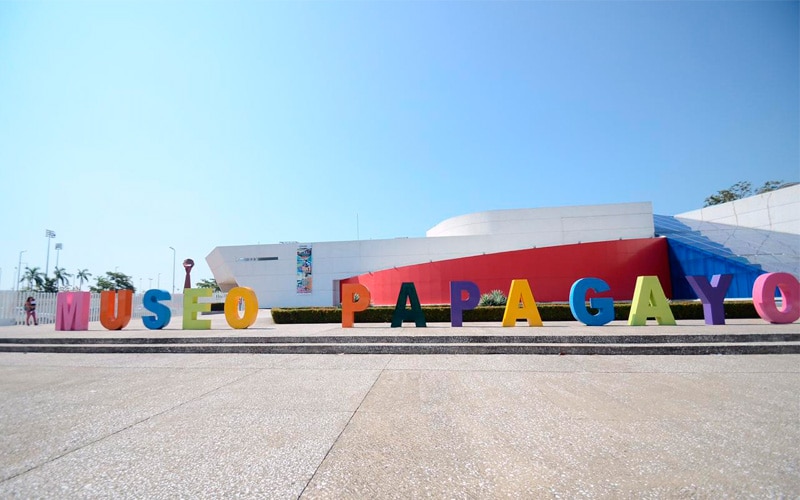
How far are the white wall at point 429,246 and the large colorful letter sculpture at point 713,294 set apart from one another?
26.9 m

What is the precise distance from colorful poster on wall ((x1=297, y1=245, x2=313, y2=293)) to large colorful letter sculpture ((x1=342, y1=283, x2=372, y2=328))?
1193 inches

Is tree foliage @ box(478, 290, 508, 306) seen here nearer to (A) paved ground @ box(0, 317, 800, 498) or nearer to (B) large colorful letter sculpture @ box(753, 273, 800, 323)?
(B) large colorful letter sculpture @ box(753, 273, 800, 323)

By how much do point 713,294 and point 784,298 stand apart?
6.56 ft

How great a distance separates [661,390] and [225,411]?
21.0ft

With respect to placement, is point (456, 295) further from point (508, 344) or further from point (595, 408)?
point (595, 408)

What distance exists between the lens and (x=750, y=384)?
6.27m

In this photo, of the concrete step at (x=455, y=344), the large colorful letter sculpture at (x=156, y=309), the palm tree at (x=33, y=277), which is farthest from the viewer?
the palm tree at (x=33, y=277)

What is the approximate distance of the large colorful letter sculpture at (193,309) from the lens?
1578cm

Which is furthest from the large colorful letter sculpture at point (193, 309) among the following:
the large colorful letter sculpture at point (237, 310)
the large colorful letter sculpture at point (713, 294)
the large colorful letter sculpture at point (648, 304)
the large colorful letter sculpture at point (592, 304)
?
the large colorful letter sculpture at point (713, 294)

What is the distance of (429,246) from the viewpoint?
1672 inches

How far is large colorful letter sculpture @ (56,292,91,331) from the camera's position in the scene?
53.2ft

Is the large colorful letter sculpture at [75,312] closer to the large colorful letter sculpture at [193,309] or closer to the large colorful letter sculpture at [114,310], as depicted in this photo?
the large colorful letter sculpture at [114,310]

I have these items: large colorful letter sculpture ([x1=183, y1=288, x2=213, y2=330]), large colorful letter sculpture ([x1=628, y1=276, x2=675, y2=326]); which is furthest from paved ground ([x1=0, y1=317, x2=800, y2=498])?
large colorful letter sculpture ([x1=183, y1=288, x2=213, y2=330])

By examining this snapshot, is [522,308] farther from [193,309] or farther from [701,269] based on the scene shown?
[701,269]
